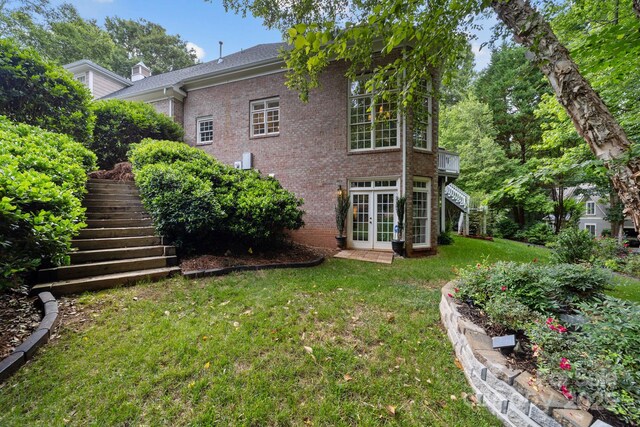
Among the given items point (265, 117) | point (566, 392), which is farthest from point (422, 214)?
point (566, 392)

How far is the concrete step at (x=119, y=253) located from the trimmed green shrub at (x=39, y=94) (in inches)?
229

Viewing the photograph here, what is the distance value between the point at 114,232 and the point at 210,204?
72.7 inches

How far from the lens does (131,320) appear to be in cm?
301

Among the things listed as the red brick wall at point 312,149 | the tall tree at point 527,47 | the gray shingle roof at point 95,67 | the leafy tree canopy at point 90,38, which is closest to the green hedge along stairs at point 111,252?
the tall tree at point 527,47

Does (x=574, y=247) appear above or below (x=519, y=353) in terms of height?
above

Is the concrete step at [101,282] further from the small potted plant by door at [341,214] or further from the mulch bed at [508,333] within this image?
the small potted plant by door at [341,214]

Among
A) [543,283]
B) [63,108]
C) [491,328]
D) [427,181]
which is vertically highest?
[63,108]

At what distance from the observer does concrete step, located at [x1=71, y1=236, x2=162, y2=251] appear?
14.3ft

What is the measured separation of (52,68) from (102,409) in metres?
9.68

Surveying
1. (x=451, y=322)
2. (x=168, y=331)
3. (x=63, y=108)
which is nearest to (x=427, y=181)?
(x=451, y=322)

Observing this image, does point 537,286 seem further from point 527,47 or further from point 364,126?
point 364,126

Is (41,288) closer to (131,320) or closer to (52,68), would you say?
(131,320)

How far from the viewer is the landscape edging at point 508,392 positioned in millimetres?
1595

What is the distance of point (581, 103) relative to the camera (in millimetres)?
2375
